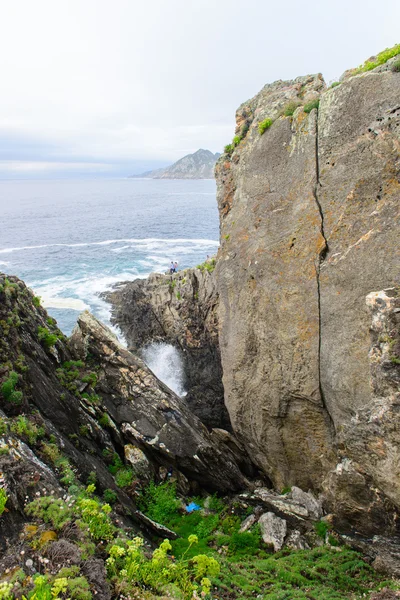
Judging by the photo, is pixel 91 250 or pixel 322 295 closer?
pixel 322 295

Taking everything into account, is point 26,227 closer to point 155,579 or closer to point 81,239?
point 81,239

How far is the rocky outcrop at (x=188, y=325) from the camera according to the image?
27688mm

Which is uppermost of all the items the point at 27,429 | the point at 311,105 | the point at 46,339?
the point at 311,105

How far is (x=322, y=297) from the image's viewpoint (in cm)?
1445

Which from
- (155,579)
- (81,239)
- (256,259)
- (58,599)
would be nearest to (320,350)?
(256,259)

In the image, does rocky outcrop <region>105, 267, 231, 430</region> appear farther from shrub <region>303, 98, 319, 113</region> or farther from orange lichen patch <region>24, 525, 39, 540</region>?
orange lichen patch <region>24, 525, 39, 540</region>

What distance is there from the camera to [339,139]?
1474cm

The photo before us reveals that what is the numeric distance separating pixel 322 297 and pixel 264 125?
986cm

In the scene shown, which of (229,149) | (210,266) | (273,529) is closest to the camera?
(273,529)

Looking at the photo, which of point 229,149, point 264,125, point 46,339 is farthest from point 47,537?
point 229,149

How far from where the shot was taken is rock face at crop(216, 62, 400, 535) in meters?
12.2

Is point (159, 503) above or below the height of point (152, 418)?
below

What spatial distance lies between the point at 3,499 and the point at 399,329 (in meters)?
11.3

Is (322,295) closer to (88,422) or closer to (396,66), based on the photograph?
(396,66)
